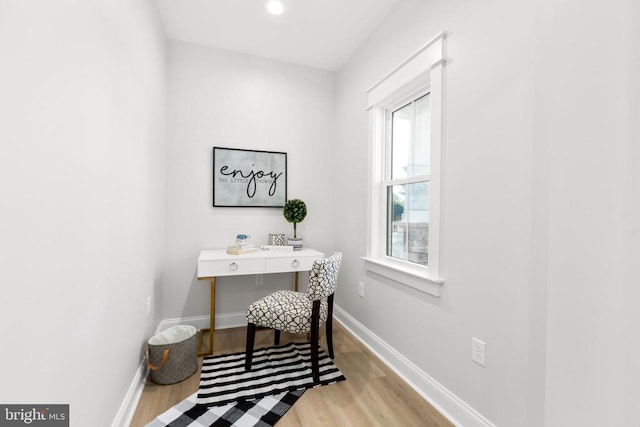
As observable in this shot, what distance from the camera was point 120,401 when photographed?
1521 mm

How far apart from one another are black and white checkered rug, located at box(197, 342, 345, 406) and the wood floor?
0.08m

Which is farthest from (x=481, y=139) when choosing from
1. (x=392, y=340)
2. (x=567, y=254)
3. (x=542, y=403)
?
(x=392, y=340)

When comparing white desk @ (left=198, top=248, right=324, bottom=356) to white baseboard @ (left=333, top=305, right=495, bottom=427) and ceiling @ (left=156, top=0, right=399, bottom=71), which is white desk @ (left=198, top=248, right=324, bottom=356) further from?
ceiling @ (left=156, top=0, right=399, bottom=71)

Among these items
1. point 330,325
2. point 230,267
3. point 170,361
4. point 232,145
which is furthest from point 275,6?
point 170,361

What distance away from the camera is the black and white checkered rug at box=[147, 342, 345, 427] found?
5.27 feet

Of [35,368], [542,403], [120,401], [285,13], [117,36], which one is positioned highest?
[285,13]

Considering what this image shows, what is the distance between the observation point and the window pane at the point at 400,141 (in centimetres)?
226

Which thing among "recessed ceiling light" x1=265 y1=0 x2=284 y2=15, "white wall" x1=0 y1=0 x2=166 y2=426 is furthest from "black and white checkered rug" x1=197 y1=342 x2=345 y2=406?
"recessed ceiling light" x1=265 y1=0 x2=284 y2=15

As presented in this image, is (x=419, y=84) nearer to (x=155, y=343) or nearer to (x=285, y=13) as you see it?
(x=285, y=13)

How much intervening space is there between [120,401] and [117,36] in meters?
1.79

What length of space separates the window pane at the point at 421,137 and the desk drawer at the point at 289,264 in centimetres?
115

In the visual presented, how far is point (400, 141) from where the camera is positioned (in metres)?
2.36

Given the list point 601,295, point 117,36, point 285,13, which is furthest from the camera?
point 285,13

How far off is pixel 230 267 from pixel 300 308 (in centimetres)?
68
